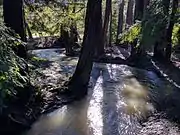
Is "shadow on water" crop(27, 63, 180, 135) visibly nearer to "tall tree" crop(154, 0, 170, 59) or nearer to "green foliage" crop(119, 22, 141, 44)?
"tall tree" crop(154, 0, 170, 59)

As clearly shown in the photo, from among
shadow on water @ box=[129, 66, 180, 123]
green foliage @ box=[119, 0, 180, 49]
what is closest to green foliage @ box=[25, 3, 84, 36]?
A: green foliage @ box=[119, 0, 180, 49]

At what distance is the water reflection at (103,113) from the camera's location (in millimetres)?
8664

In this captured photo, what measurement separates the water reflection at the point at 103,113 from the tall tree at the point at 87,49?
1.56 feet

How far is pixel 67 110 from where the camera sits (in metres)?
10.4

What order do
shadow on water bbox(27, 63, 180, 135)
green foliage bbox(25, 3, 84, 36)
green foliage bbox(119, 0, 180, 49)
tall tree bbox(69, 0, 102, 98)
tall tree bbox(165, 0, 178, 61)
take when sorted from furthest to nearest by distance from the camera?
green foliage bbox(119, 0, 180, 49) < tall tree bbox(165, 0, 178, 61) < green foliage bbox(25, 3, 84, 36) < tall tree bbox(69, 0, 102, 98) < shadow on water bbox(27, 63, 180, 135)

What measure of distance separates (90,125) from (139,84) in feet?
17.7

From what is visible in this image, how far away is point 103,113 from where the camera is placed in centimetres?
989

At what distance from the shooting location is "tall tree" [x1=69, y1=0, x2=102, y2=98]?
36.0 ft

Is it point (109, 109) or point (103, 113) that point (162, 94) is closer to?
point (109, 109)

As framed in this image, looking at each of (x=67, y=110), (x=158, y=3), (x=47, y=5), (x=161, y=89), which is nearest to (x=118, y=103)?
→ (x=67, y=110)

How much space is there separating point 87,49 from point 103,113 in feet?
7.62

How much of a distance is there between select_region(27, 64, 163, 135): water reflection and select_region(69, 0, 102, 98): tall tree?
476 millimetres

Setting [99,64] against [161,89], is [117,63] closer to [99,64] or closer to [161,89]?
[99,64]

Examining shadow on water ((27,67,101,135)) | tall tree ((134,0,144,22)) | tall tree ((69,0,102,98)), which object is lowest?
shadow on water ((27,67,101,135))
